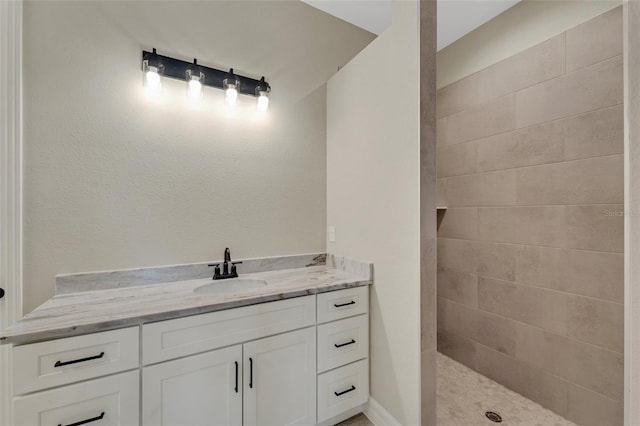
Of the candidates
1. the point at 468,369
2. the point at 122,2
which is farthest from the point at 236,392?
the point at 122,2

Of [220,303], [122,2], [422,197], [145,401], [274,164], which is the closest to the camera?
[145,401]

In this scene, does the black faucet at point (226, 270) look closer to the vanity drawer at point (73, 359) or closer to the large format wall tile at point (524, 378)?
the vanity drawer at point (73, 359)

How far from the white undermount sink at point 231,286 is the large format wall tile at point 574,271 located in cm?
187

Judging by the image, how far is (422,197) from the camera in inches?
55.0

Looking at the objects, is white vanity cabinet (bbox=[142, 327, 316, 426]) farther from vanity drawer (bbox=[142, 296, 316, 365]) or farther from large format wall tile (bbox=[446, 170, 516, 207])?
large format wall tile (bbox=[446, 170, 516, 207])

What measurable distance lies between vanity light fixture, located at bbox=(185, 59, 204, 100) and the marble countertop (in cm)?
119

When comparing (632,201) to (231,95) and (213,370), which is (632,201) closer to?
(213,370)

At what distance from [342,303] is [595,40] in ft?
7.23

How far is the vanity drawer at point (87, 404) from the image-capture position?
0.98 m

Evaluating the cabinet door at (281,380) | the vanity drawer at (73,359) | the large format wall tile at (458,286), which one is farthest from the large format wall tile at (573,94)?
the vanity drawer at (73,359)

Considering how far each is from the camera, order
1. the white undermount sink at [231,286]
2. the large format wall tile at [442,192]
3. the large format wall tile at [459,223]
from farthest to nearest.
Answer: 1. the large format wall tile at [442,192]
2. the large format wall tile at [459,223]
3. the white undermount sink at [231,286]

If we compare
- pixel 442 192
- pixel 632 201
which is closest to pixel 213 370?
pixel 632 201

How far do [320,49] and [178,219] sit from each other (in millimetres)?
1735

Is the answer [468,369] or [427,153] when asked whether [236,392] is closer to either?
[427,153]
